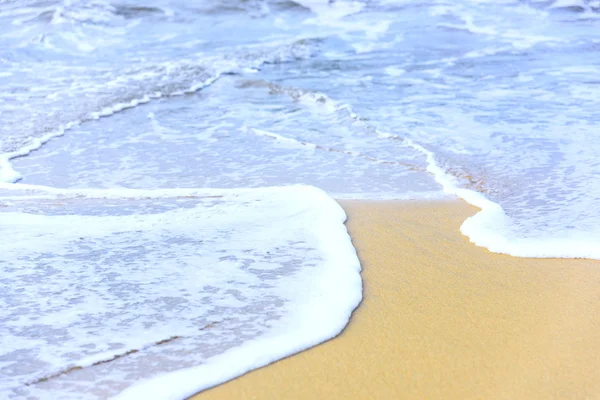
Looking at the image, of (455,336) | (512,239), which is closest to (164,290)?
(455,336)

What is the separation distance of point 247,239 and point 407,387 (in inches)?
52.9

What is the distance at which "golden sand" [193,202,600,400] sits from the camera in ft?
6.79

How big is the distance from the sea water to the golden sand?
0.11 meters

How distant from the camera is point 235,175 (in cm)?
491

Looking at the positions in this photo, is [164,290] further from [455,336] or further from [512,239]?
[512,239]

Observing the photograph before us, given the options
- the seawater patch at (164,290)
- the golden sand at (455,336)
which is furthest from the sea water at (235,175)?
the golden sand at (455,336)

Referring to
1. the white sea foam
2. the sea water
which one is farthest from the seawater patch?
the white sea foam

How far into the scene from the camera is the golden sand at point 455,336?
207 cm

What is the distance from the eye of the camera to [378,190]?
447cm

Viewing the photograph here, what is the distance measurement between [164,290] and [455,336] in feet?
3.51

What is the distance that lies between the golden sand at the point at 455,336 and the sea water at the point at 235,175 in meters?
0.11

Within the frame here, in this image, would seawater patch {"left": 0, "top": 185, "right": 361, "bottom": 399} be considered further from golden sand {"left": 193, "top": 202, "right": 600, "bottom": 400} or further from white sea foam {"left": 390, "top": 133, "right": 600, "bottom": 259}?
white sea foam {"left": 390, "top": 133, "right": 600, "bottom": 259}

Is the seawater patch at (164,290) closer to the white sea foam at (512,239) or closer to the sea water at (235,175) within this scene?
the sea water at (235,175)

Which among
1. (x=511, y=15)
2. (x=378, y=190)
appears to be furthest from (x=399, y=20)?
(x=378, y=190)
